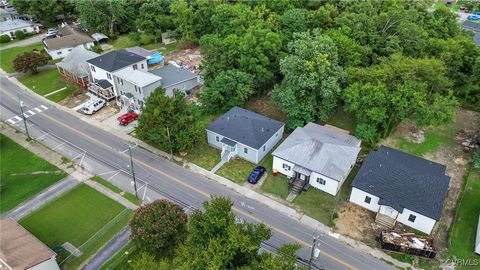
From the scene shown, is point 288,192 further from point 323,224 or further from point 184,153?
point 184,153

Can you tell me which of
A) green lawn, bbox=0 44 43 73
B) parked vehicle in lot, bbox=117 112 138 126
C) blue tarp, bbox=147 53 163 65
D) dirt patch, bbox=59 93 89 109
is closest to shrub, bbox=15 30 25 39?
green lawn, bbox=0 44 43 73

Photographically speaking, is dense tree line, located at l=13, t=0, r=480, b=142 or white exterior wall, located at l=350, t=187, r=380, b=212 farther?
dense tree line, located at l=13, t=0, r=480, b=142

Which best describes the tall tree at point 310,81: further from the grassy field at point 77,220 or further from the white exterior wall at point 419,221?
the grassy field at point 77,220

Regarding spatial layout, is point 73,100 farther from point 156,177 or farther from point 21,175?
point 156,177

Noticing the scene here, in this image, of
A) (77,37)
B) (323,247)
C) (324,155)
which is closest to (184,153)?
(324,155)

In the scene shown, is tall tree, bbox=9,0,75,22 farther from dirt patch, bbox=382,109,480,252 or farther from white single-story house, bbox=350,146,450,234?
white single-story house, bbox=350,146,450,234

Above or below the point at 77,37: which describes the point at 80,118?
below

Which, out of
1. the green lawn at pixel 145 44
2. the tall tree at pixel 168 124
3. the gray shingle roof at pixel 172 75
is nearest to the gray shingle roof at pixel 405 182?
the tall tree at pixel 168 124
